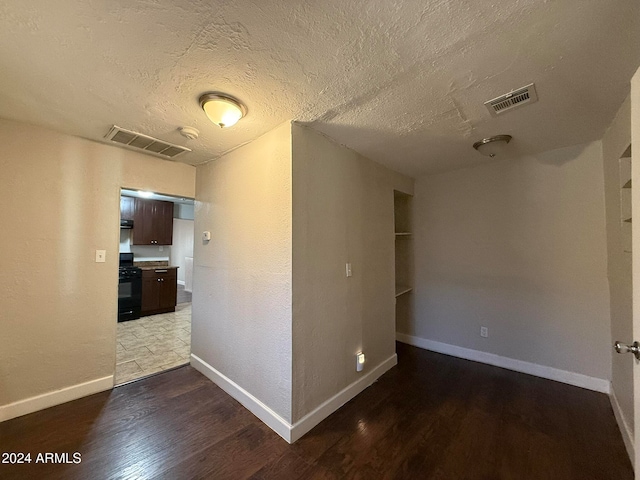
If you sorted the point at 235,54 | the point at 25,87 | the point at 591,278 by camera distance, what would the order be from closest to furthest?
1. the point at 235,54
2. the point at 25,87
3. the point at 591,278

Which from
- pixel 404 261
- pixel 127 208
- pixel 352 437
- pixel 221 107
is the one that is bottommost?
pixel 352 437

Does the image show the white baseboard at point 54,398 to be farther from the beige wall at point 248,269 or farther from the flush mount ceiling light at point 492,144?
the flush mount ceiling light at point 492,144

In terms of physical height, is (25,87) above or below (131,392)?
above

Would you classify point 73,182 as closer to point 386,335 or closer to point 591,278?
point 386,335

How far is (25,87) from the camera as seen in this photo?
1.55 metres

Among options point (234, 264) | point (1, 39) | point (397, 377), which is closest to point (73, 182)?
point (1, 39)

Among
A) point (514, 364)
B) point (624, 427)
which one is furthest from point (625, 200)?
point (514, 364)

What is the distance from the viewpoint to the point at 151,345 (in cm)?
349

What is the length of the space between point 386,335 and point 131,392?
103 inches

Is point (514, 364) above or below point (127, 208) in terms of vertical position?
below

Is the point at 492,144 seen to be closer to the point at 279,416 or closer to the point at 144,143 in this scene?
the point at 279,416

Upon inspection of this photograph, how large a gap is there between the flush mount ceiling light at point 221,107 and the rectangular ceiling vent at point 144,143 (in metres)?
0.92

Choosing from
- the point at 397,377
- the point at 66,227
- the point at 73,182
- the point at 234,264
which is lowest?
the point at 397,377

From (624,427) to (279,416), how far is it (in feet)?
8.18
